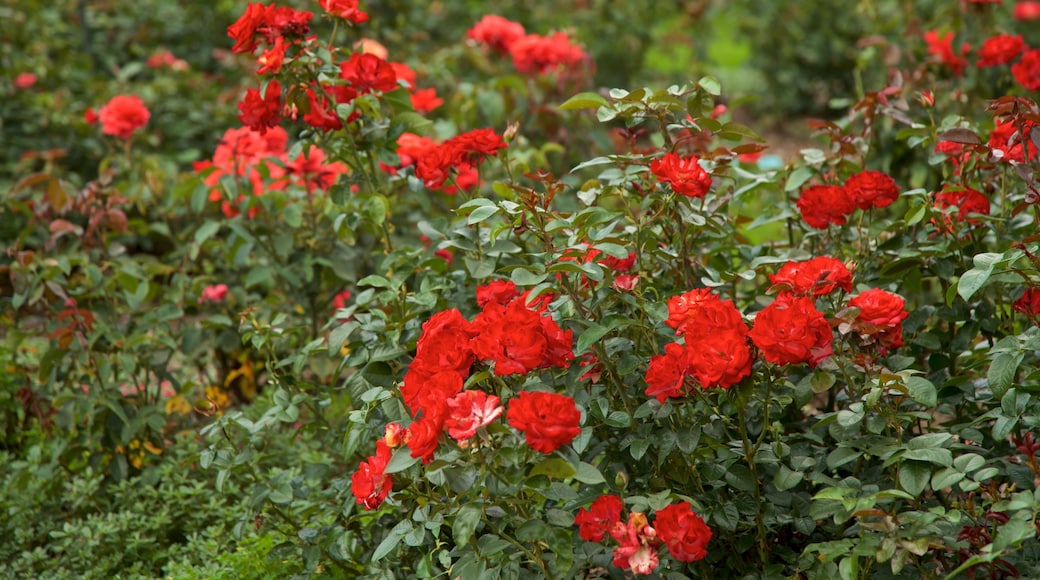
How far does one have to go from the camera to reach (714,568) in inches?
82.0

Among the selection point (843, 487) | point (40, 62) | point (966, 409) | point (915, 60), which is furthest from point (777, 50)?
point (843, 487)

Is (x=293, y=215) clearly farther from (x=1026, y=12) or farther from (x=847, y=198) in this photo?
(x=1026, y=12)

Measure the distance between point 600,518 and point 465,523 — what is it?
227 mm

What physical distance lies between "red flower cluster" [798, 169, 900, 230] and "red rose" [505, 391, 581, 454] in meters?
0.90

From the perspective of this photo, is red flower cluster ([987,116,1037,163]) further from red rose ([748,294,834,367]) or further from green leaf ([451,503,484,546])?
green leaf ([451,503,484,546])

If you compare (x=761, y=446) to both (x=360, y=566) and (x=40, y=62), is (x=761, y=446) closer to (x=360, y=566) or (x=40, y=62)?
(x=360, y=566)

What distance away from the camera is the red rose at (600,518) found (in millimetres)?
1676

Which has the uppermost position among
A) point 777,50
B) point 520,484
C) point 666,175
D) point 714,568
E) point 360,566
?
point 666,175

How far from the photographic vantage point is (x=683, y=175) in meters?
1.91

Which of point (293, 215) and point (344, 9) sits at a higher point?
point (344, 9)

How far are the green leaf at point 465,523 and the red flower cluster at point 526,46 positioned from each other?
2387mm

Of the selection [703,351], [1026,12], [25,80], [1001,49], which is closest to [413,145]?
[703,351]

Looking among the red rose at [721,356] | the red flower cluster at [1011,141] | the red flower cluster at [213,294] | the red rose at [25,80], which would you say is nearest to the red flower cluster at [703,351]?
the red rose at [721,356]

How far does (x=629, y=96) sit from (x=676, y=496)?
2.54ft
